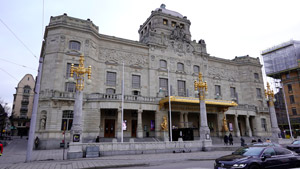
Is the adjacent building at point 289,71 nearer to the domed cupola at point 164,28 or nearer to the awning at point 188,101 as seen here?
the awning at point 188,101

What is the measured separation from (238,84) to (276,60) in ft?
76.6

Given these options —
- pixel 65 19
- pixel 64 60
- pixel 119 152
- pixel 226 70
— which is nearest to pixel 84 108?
pixel 64 60

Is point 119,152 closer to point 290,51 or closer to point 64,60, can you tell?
point 64,60

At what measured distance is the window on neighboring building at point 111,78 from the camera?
3232cm

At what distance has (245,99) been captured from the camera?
142 ft

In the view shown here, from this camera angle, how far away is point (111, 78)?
107ft

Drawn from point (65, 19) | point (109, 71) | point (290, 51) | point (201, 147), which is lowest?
point (201, 147)

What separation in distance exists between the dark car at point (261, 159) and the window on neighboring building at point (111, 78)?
26.0 m

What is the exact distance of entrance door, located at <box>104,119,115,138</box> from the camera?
2952cm

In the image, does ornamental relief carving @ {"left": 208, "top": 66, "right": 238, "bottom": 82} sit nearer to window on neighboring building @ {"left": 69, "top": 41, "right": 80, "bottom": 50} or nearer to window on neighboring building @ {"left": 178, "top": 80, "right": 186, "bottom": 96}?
window on neighboring building @ {"left": 178, "top": 80, "right": 186, "bottom": 96}

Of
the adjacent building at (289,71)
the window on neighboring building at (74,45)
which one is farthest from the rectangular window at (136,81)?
the adjacent building at (289,71)

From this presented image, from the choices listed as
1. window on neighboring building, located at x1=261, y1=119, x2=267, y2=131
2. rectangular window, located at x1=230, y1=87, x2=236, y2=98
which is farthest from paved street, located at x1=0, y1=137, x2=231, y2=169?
window on neighboring building, located at x1=261, y1=119, x2=267, y2=131

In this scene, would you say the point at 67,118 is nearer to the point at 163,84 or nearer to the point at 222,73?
the point at 163,84

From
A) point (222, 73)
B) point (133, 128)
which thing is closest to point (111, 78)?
point (133, 128)
